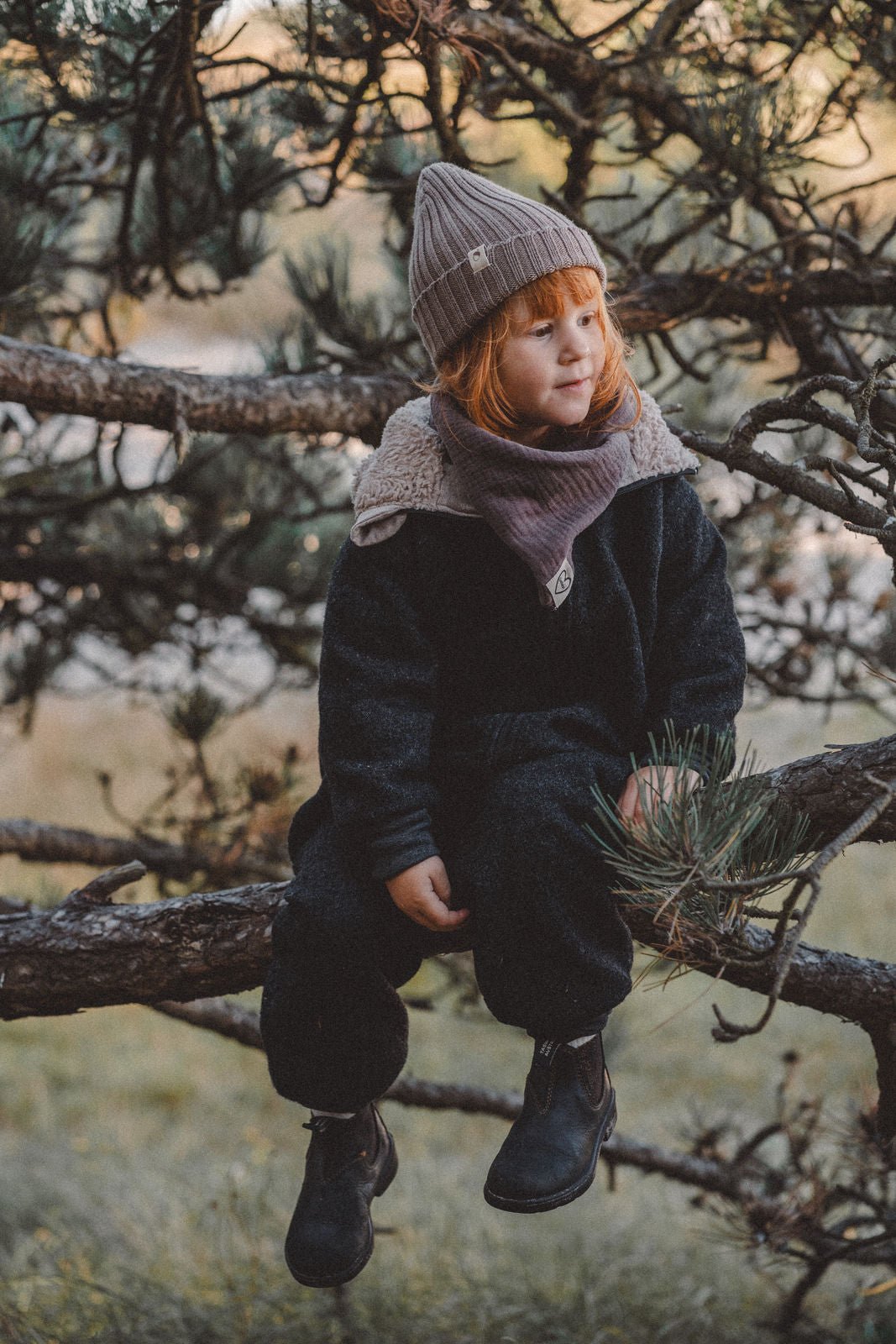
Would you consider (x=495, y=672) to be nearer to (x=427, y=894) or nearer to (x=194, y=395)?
(x=427, y=894)

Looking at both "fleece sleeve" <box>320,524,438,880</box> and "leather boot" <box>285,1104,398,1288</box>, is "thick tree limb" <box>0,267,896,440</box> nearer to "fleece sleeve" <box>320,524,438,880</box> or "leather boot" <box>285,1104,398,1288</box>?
"fleece sleeve" <box>320,524,438,880</box>

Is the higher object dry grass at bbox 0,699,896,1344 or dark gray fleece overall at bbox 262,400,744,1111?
dark gray fleece overall at bbox 262,400,744,1111

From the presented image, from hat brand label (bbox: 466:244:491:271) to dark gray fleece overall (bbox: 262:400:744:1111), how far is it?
0.64 feet

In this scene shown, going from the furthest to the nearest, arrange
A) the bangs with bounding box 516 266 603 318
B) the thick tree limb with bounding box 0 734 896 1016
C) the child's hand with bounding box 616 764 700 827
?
the thick tree limb with bounding box 0 734 896 1016 → the bangs with bounding box 516 266 603 318 → the child's hand with bounding box 616 764 700 827

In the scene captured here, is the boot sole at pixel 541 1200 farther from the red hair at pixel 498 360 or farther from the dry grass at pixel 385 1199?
the red hair at pixel 498 360

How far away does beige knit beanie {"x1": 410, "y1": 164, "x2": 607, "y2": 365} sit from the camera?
0.93 meters

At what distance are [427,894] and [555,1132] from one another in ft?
0.73

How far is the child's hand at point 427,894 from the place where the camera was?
36.1 inches

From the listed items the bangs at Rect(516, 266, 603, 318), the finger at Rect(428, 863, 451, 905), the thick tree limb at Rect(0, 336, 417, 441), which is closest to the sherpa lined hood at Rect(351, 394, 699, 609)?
the bangs at Rect(516, 266, 603, 318)

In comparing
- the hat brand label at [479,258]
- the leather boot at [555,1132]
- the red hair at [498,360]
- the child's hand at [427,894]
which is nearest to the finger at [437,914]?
the child's hand at [427,894]

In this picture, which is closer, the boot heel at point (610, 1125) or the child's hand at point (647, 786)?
the child's hand at point (647, 786)

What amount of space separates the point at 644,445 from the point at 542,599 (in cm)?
17

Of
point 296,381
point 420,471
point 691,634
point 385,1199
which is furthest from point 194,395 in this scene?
point 385,1199

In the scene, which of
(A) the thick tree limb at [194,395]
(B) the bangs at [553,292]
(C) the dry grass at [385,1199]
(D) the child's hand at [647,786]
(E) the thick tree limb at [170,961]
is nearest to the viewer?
(D) the child's hand at [647,786]
